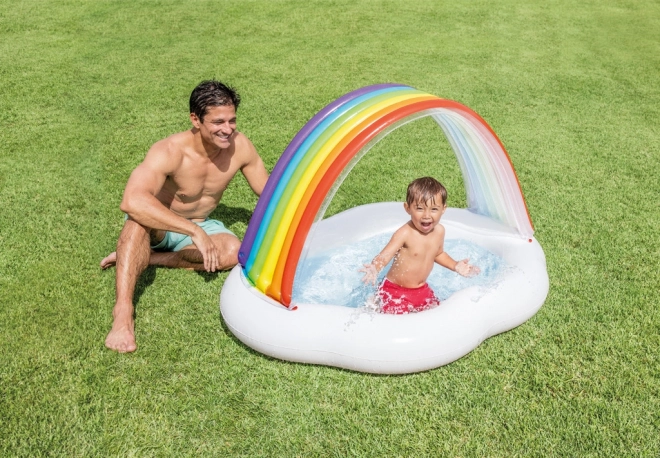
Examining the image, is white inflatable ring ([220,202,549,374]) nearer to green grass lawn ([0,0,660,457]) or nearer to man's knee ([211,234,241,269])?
green grass lawn ([0,0,660,457])

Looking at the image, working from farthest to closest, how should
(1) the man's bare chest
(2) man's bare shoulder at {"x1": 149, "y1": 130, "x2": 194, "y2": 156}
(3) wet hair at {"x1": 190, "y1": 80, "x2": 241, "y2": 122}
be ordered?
(1) the man's bare chest, (2) man's bare shoulder at {"x1": 149, "y1": 130, "x2": 194, "y2": 156}, (3) wet hair at {"x1": 190, "y1": 80, "x2": 241, "y2": 122}

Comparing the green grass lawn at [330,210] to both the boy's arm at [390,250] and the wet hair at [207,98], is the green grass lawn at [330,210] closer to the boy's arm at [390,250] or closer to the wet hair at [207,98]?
the boy's arm at [390,250]

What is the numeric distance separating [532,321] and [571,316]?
0.96ft

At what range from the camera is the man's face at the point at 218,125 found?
3893 millimetres

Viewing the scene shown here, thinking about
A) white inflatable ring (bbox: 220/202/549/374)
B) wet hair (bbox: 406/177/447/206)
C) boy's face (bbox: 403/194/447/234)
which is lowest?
white inflatable ring (bbox: 220/202/549/374)

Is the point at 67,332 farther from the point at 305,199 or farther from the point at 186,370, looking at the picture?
the point at 305,199

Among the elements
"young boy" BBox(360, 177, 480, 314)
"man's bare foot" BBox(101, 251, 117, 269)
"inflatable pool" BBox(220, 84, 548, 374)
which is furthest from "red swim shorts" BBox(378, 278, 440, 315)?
"man's bare foot" BBox(101, 251, 117, 269)

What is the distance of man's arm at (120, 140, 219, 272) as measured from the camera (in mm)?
3693

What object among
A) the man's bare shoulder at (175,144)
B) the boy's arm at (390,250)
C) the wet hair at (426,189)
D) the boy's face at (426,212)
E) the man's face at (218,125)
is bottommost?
the boy's arm at (390,250)

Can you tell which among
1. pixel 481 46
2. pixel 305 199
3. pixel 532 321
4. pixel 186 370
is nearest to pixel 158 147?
pixel 305 199

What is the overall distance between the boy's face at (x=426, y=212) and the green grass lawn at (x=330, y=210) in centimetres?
84

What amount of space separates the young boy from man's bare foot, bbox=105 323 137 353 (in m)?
1.48

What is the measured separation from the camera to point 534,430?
10.0 feet

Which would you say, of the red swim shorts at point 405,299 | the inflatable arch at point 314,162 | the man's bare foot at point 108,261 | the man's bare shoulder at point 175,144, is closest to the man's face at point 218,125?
the man's bare shoulder at point 175,144
